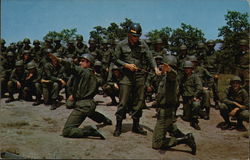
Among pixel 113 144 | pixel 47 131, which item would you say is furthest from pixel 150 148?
pixel 47 131

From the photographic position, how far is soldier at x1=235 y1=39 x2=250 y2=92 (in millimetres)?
9320

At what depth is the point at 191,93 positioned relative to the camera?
933cm

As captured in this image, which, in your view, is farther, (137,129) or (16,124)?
(16,124)

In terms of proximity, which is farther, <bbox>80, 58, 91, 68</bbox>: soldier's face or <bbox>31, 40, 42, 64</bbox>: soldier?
<bbox>31, 40, 42, 64</bbox>: soldier

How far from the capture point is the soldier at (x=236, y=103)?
8.25m

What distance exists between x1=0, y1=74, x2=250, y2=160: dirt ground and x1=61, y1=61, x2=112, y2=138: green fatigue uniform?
171 mm

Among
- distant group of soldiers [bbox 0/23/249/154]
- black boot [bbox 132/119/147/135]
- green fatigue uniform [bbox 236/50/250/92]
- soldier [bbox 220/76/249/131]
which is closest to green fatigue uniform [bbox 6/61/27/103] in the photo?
distant group of soldiers [bbox 0/23/249/154]

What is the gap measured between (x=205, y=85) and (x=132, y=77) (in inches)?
167

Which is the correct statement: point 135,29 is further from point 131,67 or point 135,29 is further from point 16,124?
point 16,124

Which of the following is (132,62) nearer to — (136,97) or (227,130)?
(136,97)

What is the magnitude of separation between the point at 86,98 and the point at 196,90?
11.9 feet

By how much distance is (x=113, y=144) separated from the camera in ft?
21.6

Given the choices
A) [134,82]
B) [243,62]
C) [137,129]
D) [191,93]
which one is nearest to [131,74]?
[134,82]

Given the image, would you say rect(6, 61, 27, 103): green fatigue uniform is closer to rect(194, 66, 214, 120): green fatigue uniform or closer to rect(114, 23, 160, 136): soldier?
rect(114, 23, 160, 136): soldier
